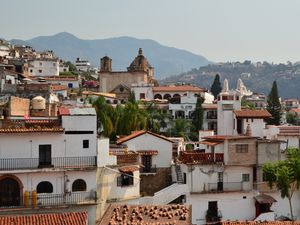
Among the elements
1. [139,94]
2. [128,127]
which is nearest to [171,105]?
[139,94]

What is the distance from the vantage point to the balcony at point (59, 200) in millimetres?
29469

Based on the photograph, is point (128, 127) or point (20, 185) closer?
point (20, 185)

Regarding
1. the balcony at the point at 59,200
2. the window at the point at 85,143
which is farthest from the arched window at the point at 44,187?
the window at the point at 85,143

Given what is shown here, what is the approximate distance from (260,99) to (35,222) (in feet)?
358

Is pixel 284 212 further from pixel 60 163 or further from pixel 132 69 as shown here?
pixel 132 69

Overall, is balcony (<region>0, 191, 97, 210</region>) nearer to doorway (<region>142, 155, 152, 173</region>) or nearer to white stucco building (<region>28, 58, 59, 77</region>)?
doorway (<region>142, 155, 152, 173</region>)

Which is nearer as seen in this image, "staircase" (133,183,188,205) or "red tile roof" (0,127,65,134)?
"red tile roof" (0,127,65,134)

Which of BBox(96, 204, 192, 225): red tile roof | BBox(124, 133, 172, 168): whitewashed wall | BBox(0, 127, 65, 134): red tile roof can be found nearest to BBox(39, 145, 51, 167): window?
BBox(0, 127, 65, 134): red tile roof

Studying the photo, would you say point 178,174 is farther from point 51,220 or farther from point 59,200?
point 51,220

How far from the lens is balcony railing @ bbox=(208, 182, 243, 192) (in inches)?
1478

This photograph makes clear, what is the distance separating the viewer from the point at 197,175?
3744 cm

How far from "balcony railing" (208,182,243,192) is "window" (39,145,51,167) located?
39.9 feet

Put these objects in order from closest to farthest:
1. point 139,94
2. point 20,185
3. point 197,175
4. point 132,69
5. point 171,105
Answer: point 20,185
point 197,175
point 171,105
point 139,94
point 132,69

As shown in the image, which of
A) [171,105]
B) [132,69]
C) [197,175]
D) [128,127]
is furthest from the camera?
[132,69]
